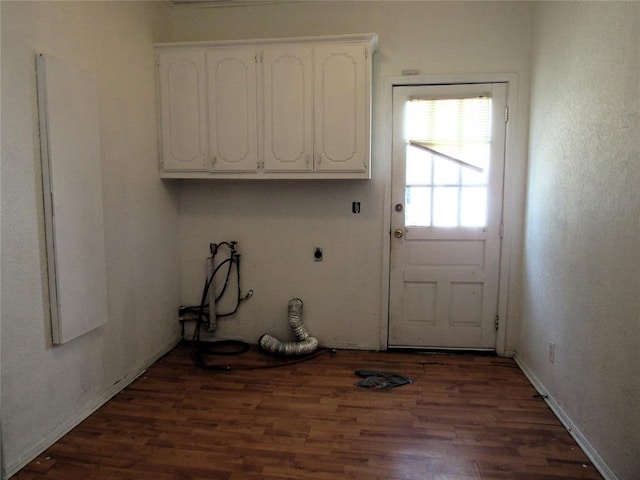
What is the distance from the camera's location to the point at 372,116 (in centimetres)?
325

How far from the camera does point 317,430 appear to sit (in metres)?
2.28

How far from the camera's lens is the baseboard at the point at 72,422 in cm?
195

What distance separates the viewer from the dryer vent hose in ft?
10.7

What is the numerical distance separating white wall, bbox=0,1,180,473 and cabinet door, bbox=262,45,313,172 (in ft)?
2.94

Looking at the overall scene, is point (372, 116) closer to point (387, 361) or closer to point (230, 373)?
point (387, 361)

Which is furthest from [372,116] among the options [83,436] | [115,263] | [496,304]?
[83,436]

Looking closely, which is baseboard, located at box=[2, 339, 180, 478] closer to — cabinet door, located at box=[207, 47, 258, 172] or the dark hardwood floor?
the dark hardwood floor

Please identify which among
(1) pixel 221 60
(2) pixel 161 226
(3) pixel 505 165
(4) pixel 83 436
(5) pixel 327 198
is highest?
(1) pixel 221 60

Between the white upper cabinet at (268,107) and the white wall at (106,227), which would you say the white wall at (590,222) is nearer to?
the white upper cabinet at (268,107)

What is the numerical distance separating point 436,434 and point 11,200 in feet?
8.03

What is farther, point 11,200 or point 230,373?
point 230,373

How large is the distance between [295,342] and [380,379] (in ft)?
2.71

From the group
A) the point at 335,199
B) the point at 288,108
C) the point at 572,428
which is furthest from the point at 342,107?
the point at 572,428

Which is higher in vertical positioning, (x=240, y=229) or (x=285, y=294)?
(x=240, y=229)
